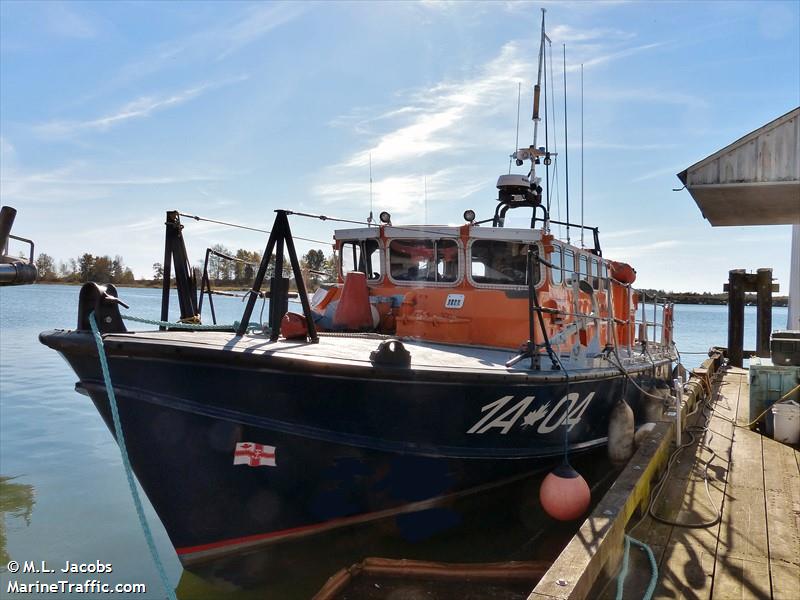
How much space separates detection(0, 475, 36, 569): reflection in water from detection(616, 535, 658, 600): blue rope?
20.9 feet

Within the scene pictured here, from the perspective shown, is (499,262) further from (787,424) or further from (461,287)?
(787,424)

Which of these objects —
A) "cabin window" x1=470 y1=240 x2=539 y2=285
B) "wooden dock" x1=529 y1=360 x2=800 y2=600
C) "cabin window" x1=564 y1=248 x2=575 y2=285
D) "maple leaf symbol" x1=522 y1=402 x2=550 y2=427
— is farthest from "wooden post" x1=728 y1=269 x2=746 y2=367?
"maple leaf symbol" x1=522 y1=402 x2=550 y2=427

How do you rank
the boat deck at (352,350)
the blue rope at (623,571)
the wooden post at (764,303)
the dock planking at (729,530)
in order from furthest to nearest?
the wooden post at (764,303)
the boat deck at (352,350)
the dock planking at (729,530)
the blue rope at (623,571)

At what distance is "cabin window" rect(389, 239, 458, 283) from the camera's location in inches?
245

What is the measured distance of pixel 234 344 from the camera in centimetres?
430

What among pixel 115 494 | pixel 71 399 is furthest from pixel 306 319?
pixel 71 399

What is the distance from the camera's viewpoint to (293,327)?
15.8 ft

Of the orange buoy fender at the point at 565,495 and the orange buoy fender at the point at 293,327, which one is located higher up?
the orange buoy fender at the point at 293,327

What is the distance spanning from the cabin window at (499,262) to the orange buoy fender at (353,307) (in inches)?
44.9

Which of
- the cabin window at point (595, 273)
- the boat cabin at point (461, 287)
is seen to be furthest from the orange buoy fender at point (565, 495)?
the cabin window at point (595, 273)

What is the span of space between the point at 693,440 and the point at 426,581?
3.70 meters

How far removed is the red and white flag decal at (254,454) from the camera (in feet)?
14.1

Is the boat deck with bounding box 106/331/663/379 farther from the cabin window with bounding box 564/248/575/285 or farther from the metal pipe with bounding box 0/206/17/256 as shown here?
the metal pipe with bounding box 0/206/17/256

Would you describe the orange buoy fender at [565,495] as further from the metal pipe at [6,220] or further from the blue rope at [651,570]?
the metal pipe at [6,220]
